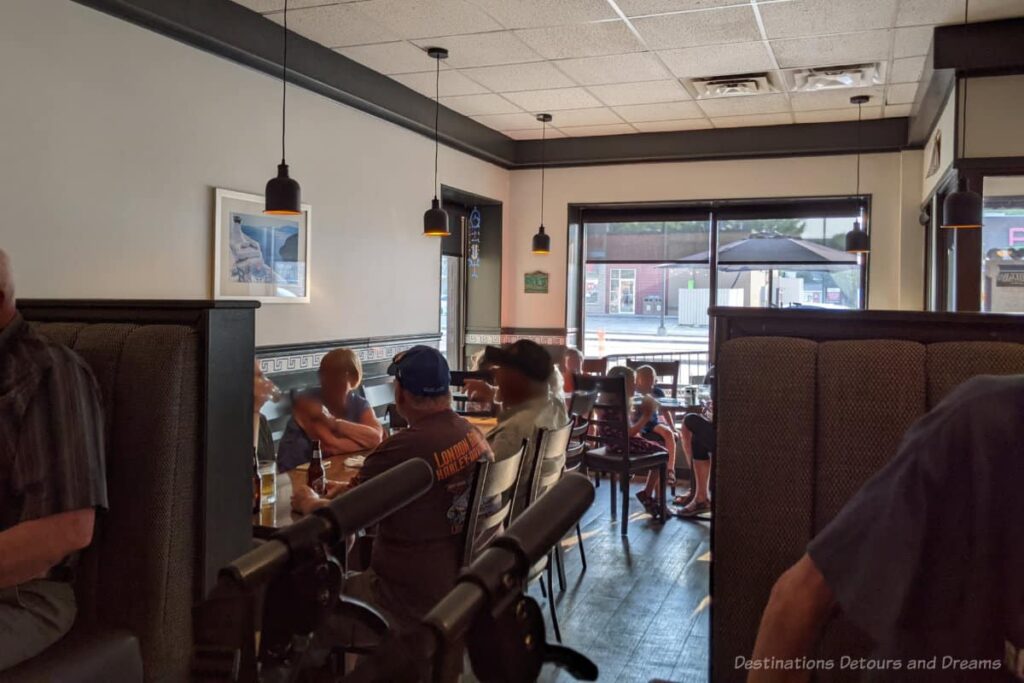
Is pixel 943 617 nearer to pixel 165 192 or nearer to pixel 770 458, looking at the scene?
pixel 770 458

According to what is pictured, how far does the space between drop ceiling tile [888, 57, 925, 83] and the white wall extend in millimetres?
3868

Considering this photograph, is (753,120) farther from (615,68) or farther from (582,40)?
(582,40)

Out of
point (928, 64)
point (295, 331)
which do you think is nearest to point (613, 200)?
point (928, 64)

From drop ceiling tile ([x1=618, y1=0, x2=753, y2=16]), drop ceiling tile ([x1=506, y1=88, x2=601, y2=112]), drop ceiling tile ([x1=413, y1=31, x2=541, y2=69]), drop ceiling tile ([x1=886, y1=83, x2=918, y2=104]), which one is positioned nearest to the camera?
drop ceiling tile ([x1=618, y1=0, x2=753, y2=16])

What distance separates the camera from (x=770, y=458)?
5.79 feet

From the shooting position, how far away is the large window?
316 inches

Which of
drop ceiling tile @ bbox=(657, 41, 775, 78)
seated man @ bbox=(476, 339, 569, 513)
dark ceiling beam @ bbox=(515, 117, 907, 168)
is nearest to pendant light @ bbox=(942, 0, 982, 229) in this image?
drop ceiling tile @ bbox=(657, 41, 775, 78)

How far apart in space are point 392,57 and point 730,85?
2612 millimetres

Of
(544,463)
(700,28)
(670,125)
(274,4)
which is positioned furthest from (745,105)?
(544,463)

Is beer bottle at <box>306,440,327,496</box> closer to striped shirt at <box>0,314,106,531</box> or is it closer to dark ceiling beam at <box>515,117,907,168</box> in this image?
striped shirt at <box>0,314,106,531</box>

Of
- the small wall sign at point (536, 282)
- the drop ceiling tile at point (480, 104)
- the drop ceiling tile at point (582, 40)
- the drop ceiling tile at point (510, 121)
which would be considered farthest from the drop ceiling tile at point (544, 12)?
the small wall sign at point (536, 282)

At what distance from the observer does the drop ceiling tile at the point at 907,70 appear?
18.4 feet

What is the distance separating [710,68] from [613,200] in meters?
2.72

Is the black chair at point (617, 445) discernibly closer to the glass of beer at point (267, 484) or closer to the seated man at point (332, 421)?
the seated man at point (332, 421)
